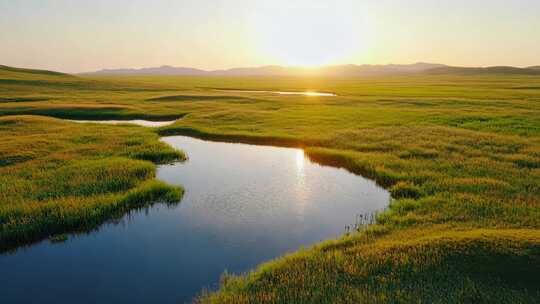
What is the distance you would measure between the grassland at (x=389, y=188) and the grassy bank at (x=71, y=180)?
3.3 inches

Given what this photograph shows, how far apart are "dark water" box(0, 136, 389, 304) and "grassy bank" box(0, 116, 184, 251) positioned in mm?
863

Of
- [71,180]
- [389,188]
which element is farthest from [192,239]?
[389,188]

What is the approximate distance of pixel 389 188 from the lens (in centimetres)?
1753

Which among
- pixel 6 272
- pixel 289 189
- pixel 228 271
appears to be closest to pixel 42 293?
pixel 6 272

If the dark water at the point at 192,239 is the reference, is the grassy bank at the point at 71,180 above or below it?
above

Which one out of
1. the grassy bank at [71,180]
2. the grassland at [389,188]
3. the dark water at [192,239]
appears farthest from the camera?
the grassy bank at [71,180]

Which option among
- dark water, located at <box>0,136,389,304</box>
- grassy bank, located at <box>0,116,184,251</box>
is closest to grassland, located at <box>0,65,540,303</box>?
grassy bank, located at <box>0,116,184,251</box>

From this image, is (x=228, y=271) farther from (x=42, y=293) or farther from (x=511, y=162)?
(x=511, y=162)

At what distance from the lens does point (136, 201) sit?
1570 centimetres

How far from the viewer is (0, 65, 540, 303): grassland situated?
889 centimetres

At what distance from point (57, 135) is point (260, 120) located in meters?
19.8

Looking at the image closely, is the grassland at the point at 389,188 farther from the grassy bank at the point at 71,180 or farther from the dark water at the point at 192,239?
the dark water at the point at 192,239

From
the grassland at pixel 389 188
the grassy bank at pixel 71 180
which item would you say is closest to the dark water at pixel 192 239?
the grassy bank at pixel 71 180

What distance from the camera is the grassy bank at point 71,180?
517 inches
